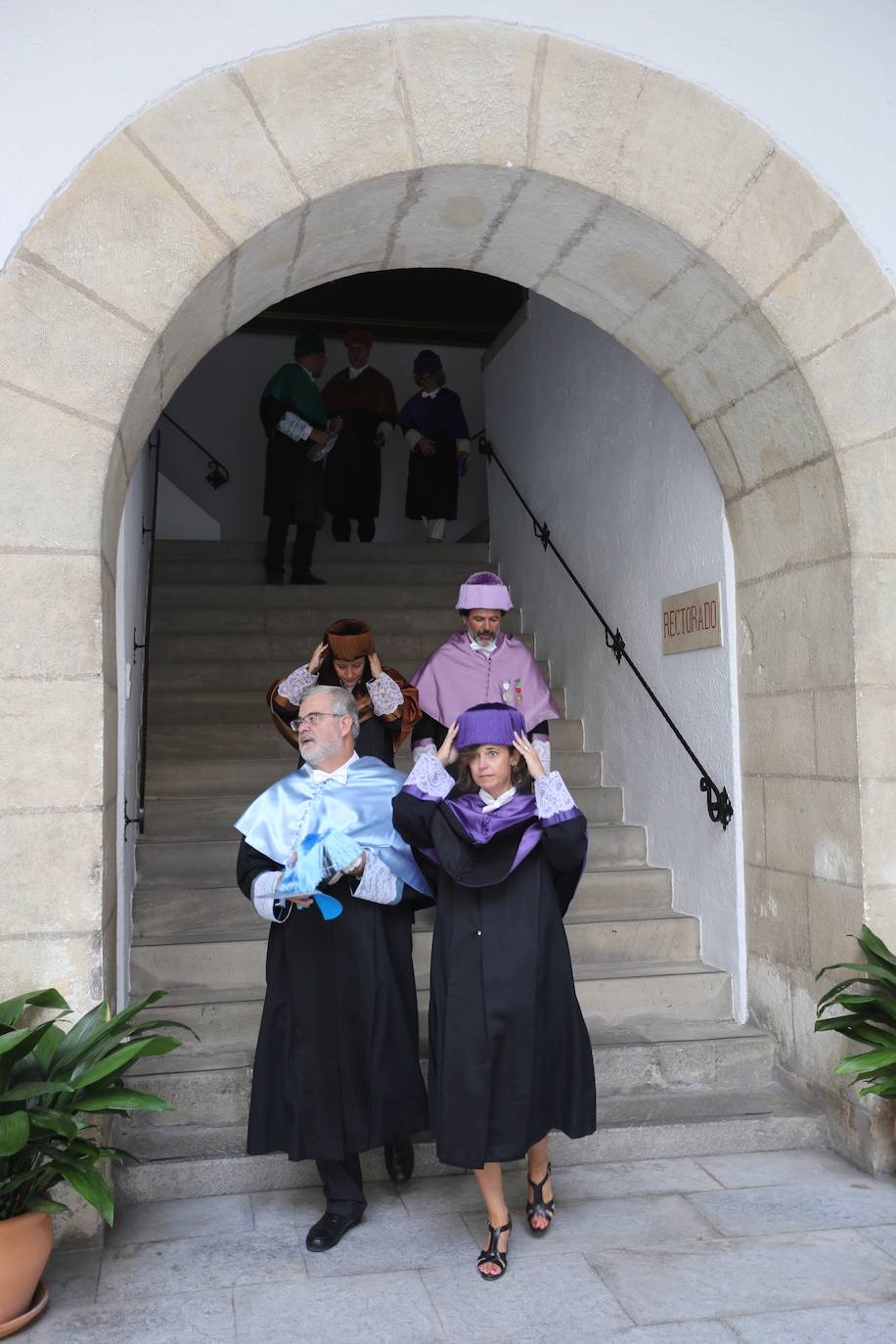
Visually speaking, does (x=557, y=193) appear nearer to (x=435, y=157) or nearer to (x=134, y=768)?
(x=435, y=157)

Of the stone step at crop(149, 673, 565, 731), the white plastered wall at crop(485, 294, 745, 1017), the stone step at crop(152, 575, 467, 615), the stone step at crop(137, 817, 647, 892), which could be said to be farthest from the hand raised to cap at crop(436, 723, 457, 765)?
the stone step at crop(152, 575, 467, 615)

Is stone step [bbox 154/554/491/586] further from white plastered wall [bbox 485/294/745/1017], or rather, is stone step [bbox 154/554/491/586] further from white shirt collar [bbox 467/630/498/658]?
Result: white shirt collar [bbox 467/630/498/658]

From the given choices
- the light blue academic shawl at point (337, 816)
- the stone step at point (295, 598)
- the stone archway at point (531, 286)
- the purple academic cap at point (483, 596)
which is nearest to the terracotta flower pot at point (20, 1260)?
the stone archway at point (531, 286)

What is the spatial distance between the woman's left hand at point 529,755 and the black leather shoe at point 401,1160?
121cm

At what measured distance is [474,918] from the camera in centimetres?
308

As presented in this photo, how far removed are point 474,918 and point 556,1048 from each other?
386 mm

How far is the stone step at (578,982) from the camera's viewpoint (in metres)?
4.25

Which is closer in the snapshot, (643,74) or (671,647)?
(643,74)

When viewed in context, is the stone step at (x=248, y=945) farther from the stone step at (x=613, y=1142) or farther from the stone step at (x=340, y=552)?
the stone step at (x=340, y=552)

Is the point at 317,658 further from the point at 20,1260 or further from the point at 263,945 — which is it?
the point at 20,1260

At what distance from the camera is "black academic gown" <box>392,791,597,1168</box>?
2.98 meters

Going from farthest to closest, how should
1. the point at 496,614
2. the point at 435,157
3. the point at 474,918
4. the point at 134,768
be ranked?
the point at 134,768 < the point at 496,614 < the point at 435,157 < the point at 474,918

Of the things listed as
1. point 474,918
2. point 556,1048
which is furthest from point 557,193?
point 556,1048

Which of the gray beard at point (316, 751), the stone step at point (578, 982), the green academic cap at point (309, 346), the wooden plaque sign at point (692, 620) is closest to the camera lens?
the gray beard at point (316, 751)
